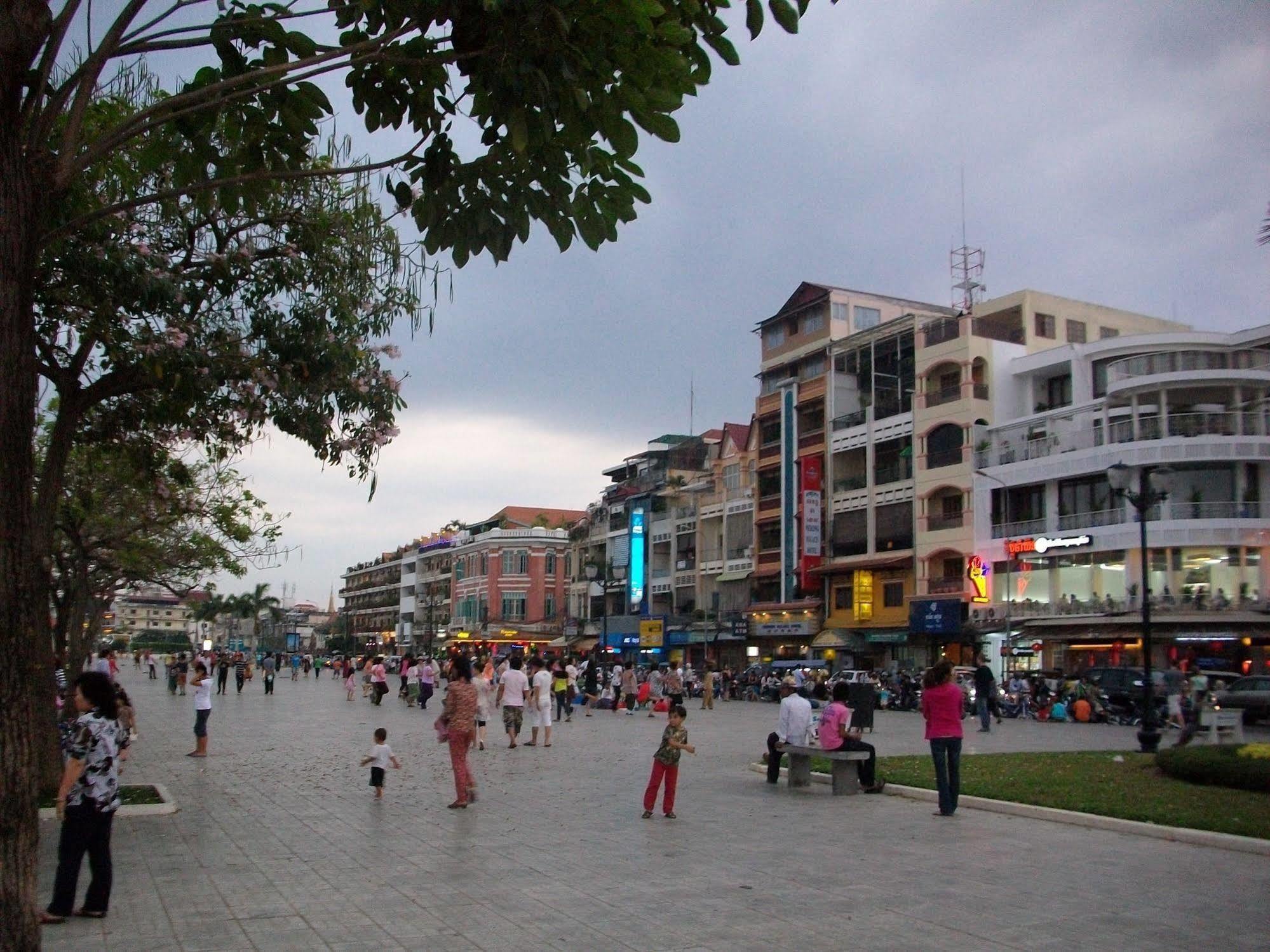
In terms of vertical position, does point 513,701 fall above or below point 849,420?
below

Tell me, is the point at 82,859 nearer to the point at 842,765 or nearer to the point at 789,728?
the point at 842,765

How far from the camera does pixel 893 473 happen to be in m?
52.9

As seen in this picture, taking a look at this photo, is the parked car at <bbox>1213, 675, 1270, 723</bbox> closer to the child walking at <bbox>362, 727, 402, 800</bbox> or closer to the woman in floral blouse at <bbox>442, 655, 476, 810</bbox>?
the woman in floral blouse at <bbox>442, 655, 476, 810</bbox>

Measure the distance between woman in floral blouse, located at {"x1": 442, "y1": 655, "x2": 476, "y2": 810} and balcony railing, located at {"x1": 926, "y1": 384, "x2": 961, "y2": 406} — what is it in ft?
124

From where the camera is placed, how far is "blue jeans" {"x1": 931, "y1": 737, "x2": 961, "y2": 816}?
12.9 m

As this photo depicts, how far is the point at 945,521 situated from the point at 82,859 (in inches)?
1759

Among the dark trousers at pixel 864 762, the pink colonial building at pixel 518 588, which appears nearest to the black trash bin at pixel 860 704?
the dark trousers at pixel 864 762

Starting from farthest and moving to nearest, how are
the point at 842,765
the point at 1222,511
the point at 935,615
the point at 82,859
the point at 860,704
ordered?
the point at 935,615 → the point at 1222,511 → the point at 860,704 → the point at 842,765 → the point at 82,859

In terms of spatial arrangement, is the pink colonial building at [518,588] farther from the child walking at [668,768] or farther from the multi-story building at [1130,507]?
the child walking at [668,768]

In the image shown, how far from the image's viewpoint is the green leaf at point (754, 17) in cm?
584

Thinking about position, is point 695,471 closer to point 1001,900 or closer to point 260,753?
point 260,753

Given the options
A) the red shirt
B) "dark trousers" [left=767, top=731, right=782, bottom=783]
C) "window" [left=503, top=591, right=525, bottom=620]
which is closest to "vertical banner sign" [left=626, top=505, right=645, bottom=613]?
"window" [left=503, top=591, right=525, bottom=620]

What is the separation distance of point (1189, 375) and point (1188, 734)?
25951 millimetres

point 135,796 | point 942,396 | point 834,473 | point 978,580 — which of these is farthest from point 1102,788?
point 834,473
